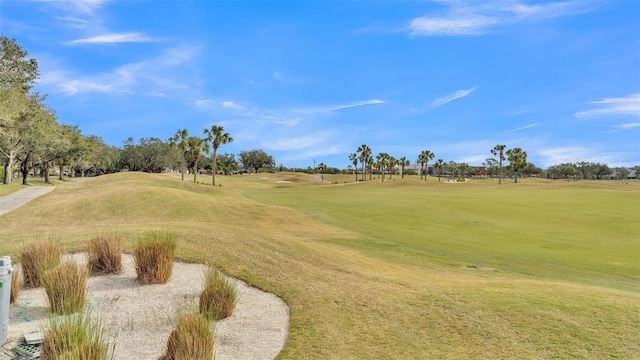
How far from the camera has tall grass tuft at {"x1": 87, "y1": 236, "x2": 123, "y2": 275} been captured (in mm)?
8969

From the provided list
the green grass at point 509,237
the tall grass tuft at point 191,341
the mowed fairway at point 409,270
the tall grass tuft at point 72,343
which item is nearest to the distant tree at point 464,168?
the green grass at point 509,237

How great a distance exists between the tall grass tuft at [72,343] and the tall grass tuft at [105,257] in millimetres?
4587

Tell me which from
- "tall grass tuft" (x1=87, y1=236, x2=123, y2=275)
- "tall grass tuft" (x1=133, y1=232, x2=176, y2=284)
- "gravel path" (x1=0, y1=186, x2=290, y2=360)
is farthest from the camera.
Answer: "tall grass tuft" (x1=87, y1=236, x2=123, y2=275)

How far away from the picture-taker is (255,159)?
560 ft

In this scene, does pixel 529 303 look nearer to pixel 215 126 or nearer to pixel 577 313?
pixel 577 313

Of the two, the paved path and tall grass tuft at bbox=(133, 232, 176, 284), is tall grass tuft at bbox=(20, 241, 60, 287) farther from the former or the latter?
the paved path

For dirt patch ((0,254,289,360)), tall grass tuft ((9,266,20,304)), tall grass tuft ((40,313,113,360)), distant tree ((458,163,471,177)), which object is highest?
distant tree ((458,163,471,177))

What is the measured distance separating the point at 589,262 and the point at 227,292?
16265 mm

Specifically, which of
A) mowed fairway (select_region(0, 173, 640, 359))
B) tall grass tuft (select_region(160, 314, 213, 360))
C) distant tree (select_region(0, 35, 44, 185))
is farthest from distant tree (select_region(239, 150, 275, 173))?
tall grass tuft (select_region(160, 314, 213, 360))

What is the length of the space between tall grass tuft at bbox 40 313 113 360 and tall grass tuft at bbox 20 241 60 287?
4254 millimetres

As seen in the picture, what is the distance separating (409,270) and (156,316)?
8.77 m

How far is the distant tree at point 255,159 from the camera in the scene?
171 meters

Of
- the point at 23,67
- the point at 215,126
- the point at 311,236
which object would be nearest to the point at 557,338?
the point at 311,236

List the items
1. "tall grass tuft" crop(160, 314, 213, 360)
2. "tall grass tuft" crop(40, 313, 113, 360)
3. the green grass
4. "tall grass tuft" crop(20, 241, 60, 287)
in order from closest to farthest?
"tall grass tuft" crop(40, 313, 113, 360) → "tall grass tuft" crop(160, 314, 213, 360) → "tall grass tuft" crop(20, 241, 60, 287) → the green grass
